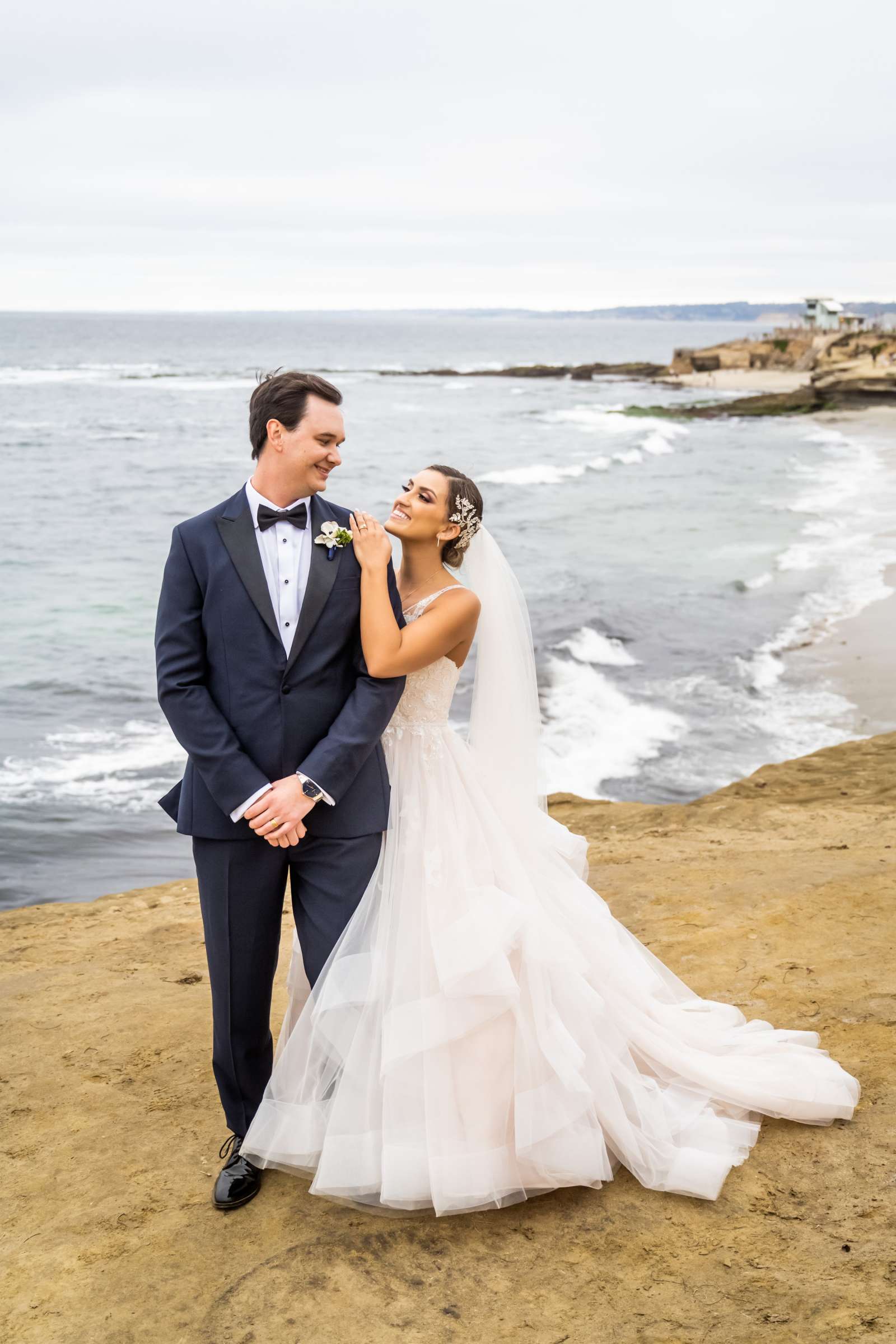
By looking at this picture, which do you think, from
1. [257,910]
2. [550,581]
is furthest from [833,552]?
[257,910]

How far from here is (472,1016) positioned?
121 inches

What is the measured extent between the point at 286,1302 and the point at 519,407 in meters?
54.3

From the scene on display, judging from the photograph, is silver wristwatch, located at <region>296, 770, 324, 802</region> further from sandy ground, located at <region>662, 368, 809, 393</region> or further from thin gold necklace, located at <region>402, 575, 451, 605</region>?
sandy ground, located at <region>662, 368, 809, 393</region>

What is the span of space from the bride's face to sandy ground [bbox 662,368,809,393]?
2246 inches

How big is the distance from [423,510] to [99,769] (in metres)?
7.38

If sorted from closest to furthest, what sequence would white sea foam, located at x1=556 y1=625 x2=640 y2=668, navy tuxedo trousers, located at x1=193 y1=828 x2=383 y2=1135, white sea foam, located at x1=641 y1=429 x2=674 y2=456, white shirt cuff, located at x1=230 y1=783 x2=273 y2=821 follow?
white shirt cuff, located at x1=230 y1=783 x2=273 y2=821 → navy tuxedo trousers, located at x1=193 y1=828 x2=383 y2=1135 → white sea foam, located at x1=556 y1=625 x2=640 y2=668 → white sea foam, located at x1=641 y1=429 x2=674 y2=456

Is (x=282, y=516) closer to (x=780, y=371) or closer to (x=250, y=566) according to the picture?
(x=250, y=566)

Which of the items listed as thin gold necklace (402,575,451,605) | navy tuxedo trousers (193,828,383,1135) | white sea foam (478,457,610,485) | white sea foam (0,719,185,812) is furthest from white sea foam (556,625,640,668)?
white sea foam (478,457,610,485)

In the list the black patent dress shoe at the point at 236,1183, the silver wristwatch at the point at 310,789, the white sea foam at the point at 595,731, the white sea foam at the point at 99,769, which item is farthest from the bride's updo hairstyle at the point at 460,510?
the white sea foam at the point at 99,769

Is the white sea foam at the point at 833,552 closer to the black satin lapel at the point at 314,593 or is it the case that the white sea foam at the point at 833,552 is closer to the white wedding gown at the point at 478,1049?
the white wedding gown at the point at 478,1049

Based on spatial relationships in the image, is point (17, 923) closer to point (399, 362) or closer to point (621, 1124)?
point (621, 1124)

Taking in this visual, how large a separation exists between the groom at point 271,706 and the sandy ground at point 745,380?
5744 centimetres

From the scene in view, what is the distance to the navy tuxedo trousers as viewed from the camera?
320 cm

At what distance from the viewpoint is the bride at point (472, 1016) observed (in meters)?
3.06
